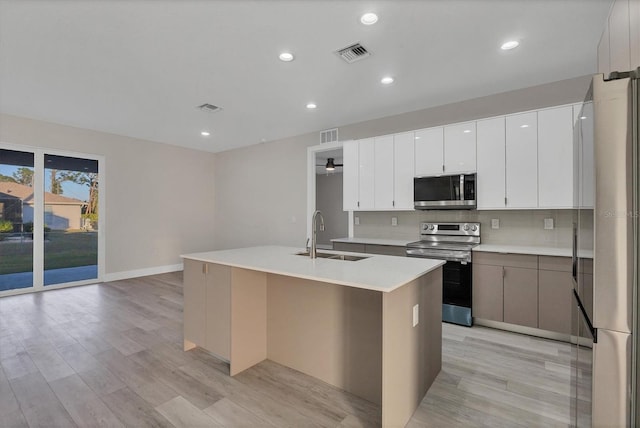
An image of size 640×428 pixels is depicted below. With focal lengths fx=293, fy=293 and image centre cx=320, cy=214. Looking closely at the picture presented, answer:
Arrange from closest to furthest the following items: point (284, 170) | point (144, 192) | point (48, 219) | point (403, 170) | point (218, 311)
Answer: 1. point (218, 311)
2. point (403, 170)
3. point (48, 219)
4. point (284, 170)
5. point (144, 192)

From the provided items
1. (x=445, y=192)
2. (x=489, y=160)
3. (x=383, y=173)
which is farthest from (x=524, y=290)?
(x=383, y=173)

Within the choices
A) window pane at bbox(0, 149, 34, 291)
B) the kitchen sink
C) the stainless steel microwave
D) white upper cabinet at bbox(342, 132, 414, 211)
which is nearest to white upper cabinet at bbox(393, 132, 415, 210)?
white upper cabinet at bbox(342, 132, 414, 211)

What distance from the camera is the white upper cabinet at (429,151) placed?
Result: 3.71 metres

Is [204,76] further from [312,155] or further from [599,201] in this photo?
[599,201]

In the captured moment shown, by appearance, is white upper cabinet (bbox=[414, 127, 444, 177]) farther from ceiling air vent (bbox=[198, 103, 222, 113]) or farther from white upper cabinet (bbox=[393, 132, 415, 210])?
ceiling air vent (bbox=[198, 103, 222, 113])

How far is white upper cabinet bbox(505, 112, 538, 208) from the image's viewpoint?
3146 millimetres

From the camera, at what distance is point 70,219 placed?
203 inches

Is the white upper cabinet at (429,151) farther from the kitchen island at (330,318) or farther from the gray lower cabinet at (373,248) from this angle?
the kitchen island at (330,318)

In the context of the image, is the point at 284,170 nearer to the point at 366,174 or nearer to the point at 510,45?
the point at 366,174

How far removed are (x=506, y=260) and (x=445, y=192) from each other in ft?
3.32

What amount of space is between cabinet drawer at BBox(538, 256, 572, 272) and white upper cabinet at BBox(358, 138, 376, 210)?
6.82 feet

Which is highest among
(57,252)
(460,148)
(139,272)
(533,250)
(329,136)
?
(329,136)

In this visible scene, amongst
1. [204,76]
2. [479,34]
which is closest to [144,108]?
[204,76]

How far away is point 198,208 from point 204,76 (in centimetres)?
430
